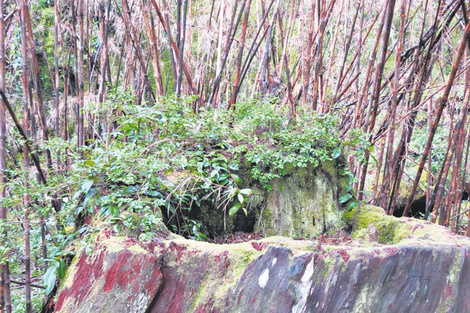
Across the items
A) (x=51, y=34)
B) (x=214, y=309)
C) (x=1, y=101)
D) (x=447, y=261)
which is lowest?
(x=214, y=309)

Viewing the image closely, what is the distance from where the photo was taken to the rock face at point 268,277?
1.17 m

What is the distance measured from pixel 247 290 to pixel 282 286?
12cm

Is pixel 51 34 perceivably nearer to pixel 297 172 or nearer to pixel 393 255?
pixel 297 172

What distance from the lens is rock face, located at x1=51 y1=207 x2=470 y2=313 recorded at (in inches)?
46.1

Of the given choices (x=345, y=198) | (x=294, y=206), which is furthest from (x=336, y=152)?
(x=294, y=206)

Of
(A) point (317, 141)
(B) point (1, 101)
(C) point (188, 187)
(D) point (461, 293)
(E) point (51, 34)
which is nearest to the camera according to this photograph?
(D) point (461, 293)

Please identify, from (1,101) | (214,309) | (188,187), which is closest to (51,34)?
(1,101)

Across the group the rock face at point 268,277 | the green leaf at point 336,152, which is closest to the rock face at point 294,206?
the green leaf at point 336,152

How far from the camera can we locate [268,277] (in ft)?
3.95

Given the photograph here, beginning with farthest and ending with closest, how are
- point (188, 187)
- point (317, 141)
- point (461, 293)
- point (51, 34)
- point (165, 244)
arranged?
point (51, 34), point (317, 141), point (188, 187), point (165, 244), point (461, 293)

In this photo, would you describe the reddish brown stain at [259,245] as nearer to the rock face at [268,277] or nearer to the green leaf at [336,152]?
the rock face at [268,277]

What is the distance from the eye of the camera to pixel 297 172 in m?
1.95

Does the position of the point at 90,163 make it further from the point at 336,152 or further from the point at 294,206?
the point at 336,152

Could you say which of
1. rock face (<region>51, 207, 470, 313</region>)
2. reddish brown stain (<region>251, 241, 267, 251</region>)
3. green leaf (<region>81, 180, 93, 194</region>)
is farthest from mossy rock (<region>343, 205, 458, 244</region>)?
green leaf (<region>81, 180, 93, 194</region>)
